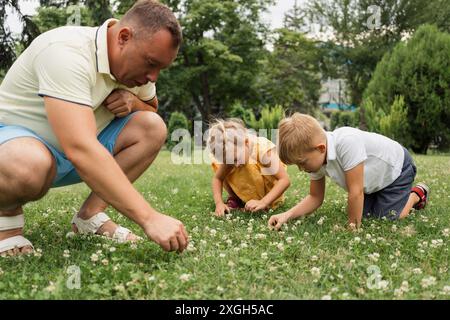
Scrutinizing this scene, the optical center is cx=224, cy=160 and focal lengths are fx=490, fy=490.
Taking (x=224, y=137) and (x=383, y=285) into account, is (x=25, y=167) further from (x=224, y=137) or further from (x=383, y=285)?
(x=224, y=137)

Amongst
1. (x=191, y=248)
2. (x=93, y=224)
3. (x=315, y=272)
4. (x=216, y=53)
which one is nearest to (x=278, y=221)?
(x=191, y=248)

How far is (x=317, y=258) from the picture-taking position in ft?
9.41

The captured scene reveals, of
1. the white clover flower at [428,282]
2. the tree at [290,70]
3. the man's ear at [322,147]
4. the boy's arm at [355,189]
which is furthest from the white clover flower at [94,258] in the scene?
the tree at [290,70]

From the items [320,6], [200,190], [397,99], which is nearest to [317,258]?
[200,190]

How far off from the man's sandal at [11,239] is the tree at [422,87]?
1385 centimetres

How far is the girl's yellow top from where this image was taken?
5.11 meters

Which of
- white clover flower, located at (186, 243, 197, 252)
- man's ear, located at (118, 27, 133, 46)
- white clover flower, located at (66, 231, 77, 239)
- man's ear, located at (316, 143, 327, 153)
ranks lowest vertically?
white clover flower, located at (66, 231, 77, 239)

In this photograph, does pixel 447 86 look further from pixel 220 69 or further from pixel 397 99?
pixel 220 69

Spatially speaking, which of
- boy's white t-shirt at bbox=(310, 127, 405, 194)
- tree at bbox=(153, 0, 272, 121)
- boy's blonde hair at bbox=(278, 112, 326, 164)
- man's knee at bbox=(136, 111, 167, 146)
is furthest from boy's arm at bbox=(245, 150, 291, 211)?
tree at bbox=(153, 0, 272, 121)

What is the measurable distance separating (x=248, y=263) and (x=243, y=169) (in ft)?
8.13

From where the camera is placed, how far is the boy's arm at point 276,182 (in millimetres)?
4637

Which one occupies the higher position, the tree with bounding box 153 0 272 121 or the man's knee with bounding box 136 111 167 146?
the man's knee with bounding box 136 111 167 146

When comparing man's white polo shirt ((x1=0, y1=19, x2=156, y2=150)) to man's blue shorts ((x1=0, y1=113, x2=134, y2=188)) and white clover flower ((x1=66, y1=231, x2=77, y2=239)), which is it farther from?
white clover flower ((x1=66, y1=231, x2=77, y2=239))

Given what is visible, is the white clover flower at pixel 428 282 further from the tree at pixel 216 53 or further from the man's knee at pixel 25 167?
the tree at pixel 216 53
